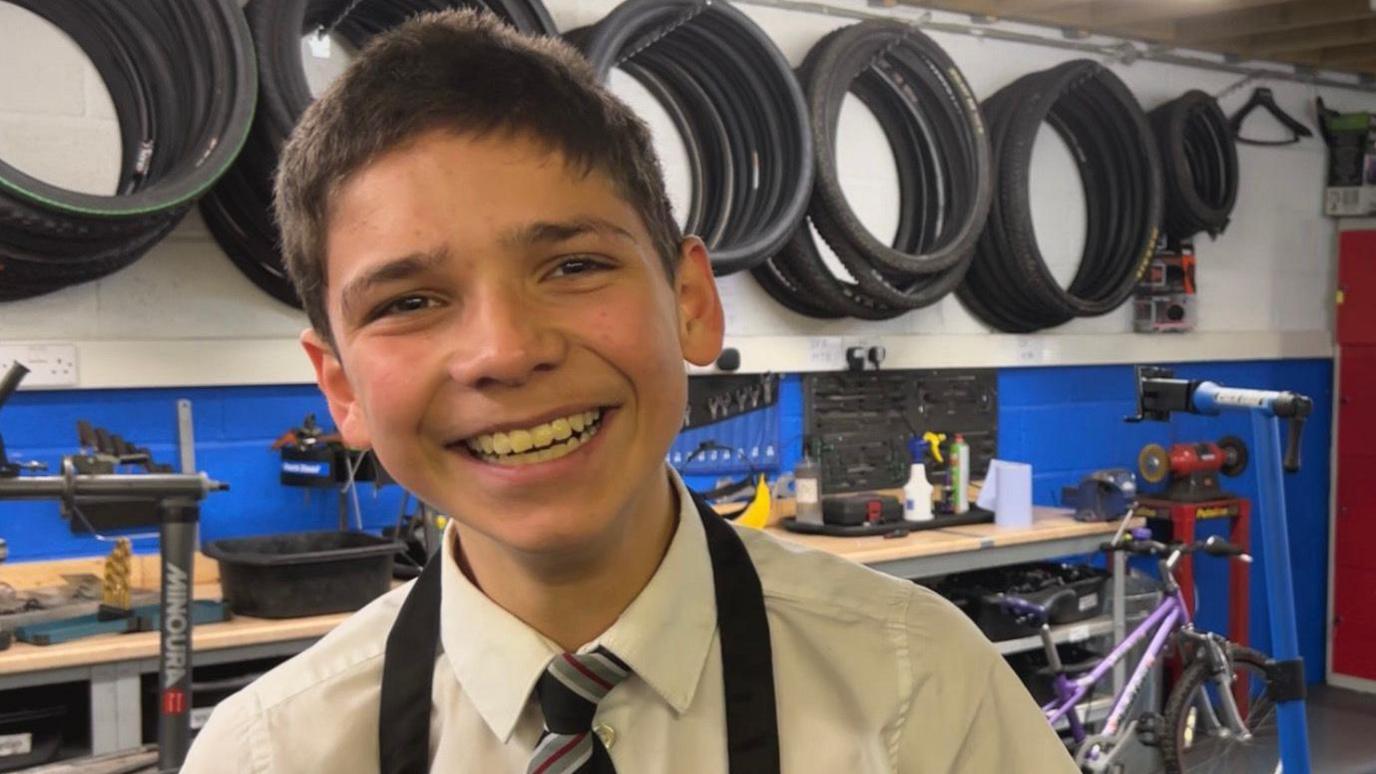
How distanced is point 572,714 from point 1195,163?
521cm

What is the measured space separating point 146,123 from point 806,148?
1965 mm

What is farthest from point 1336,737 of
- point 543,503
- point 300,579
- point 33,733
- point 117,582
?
point 543,503

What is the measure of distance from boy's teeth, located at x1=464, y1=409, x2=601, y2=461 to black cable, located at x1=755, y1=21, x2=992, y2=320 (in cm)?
318

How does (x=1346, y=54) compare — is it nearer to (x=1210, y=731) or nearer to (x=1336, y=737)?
(x=1336, y=737)

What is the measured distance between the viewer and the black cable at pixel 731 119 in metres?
3.96

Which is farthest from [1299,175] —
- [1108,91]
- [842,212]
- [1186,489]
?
[842,212]

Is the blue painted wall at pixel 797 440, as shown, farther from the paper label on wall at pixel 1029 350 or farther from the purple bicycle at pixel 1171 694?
the purple bicycle at pixel 1171 694

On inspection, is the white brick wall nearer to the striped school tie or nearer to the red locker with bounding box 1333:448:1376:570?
the red locker with bounding box 1333:448:1376:570

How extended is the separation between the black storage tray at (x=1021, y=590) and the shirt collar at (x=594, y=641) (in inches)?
114

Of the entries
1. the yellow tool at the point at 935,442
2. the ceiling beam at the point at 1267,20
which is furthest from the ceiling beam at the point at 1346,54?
the yellow tool at the point at 935,442

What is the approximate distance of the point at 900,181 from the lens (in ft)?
15.8

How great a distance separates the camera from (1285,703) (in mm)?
2805

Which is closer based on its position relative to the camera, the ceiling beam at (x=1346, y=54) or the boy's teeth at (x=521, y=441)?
the boy's teeth at (x=521, y=441)

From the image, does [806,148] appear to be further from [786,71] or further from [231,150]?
[231,150]
